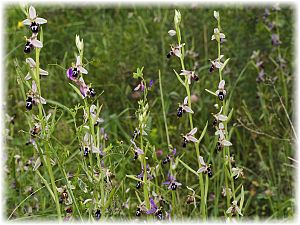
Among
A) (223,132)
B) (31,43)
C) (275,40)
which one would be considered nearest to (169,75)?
(275,40)

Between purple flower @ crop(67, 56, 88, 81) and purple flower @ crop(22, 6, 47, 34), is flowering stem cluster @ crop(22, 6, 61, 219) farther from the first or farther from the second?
purple flower @ crop(67, 56, 88, 81)

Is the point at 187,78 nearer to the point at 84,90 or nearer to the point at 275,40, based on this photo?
the point at 84,90

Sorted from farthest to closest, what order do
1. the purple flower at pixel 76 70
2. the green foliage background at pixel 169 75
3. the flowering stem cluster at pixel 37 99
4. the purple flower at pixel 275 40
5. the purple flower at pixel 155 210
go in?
the purple flower at pixel 275 40 → the green foliage background at pixel 169 75 → the purple flower at pixel 155 210 → the purple flower at pixel 76 70 → the flowering stem cluster at pixel 37 99

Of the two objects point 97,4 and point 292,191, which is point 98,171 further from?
point 97,4

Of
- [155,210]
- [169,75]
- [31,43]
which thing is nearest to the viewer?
[31,43]

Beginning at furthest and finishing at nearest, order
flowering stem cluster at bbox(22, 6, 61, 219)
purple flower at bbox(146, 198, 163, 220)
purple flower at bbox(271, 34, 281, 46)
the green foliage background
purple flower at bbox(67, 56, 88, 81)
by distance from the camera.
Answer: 1. purple flower at bbox(271, 34, 281, 46)
2. the green foliage background
3. purple flower at bbox(146, 198, 163, 220)
4. purple flower at bbox(67, 56, 88, 81)
5. flowering stem cluster at bbox(22, 6, 61, 219)

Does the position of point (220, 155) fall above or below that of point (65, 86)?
below

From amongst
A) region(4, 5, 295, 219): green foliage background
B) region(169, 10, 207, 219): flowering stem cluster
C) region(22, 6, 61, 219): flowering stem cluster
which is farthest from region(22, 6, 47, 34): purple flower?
region(4, 5, 295, 219): green foliage background

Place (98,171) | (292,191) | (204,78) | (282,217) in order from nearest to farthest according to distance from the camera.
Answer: (98,171) < (282,217) < (292,191) < (204,78)

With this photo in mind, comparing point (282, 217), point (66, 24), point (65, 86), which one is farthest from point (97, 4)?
point (282, 217)

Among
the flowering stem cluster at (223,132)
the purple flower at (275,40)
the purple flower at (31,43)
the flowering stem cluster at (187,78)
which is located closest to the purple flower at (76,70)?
the purple flower at (31,43)

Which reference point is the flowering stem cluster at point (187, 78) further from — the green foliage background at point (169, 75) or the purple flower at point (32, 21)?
the green foliage background at point (169, 75)
